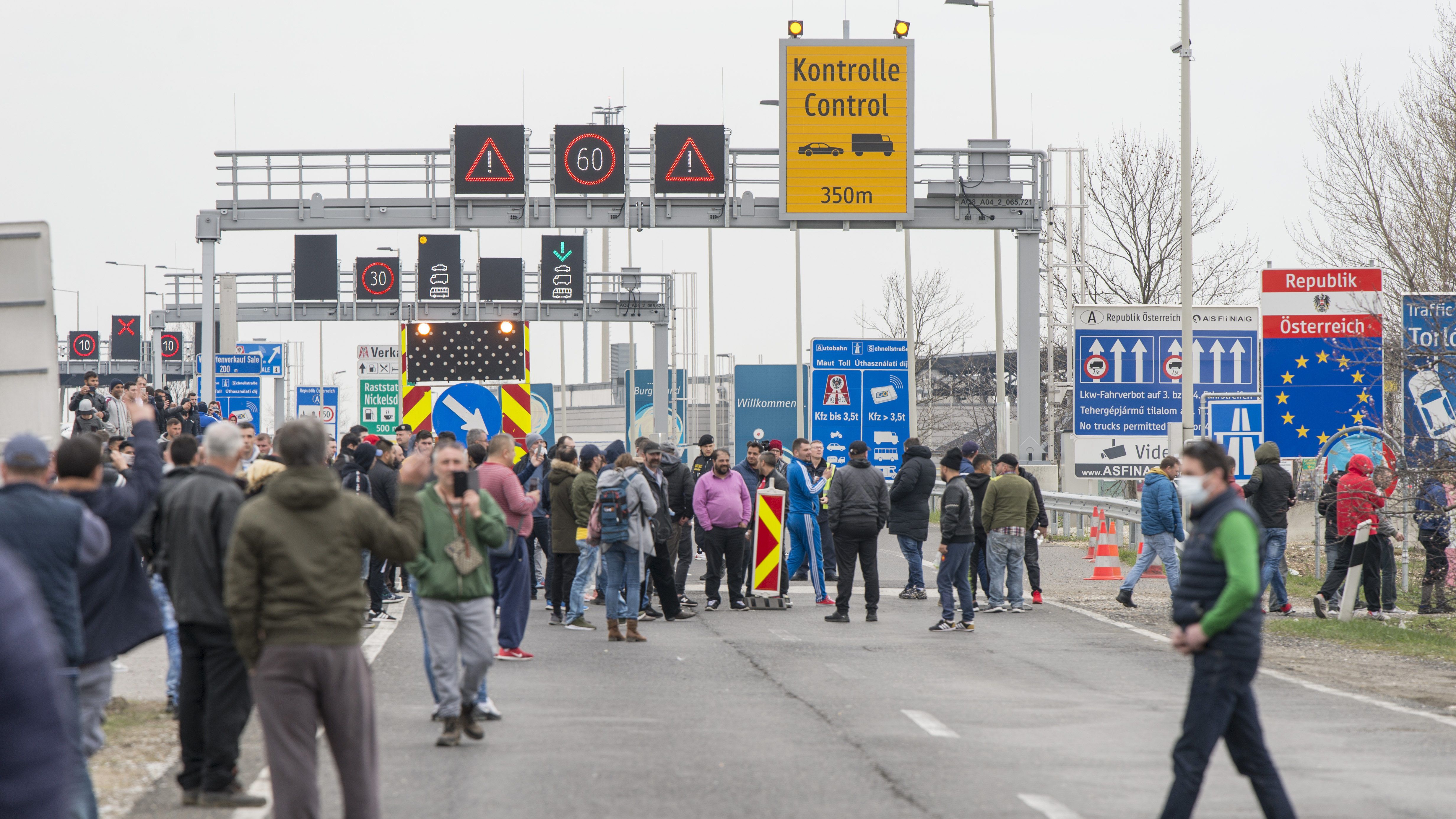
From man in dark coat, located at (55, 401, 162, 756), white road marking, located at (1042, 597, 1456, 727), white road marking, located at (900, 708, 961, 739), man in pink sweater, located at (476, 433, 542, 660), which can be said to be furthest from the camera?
man in pink sweater, located at (476, 433, 542, 660)

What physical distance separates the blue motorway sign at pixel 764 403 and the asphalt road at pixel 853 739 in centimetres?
2463

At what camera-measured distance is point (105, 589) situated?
23.8 ft

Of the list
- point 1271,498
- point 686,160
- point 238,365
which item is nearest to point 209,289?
point 686,160

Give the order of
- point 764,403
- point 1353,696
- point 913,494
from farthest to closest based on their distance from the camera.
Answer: point 764,403
point 913,494
point 1353,696

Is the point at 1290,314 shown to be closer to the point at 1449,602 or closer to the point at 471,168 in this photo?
the point at 1449,602

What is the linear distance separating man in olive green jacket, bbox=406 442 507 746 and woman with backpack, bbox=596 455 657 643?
5815 mm

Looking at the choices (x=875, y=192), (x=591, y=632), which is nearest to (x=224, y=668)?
(x=591, y=632)

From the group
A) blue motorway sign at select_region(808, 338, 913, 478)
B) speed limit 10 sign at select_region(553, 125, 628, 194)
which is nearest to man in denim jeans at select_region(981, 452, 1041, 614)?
blue motorway sign at select_region(808, 338, 913, 478)

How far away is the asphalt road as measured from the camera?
7.88 metres

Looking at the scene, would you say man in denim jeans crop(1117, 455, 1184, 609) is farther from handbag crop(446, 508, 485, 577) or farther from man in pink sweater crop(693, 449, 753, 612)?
handbag crop(446, 508, 485, 577)

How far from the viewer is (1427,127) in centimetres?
3005

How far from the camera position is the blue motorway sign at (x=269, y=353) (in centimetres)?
4972

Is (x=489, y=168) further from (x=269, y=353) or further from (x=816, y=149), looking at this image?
(x=269, y=353)

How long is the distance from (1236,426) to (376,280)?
30.5 m
